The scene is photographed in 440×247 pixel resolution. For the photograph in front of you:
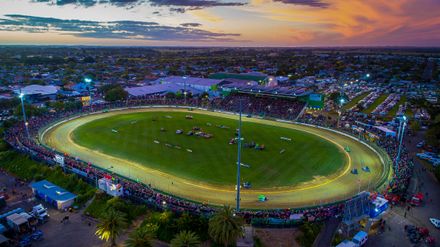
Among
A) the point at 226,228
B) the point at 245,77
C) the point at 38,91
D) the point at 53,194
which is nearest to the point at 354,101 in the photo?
the point at 245,77

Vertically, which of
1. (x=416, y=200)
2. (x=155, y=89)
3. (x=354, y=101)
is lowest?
(x=354, y=101)

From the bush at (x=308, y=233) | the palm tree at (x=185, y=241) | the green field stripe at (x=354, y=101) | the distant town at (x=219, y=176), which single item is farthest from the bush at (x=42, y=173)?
the green field stripe at (x=354, y=101)

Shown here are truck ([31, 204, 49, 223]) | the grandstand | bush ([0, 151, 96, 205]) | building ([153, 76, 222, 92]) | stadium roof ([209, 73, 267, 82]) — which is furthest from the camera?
stadium roof ([209, 73, 267, 82])

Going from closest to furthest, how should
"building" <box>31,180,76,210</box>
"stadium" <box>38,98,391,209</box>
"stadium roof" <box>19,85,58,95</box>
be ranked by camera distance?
"building" <box>31,180,76,210</box>
"stadium" <box>38,98,391,209</box>
"stadium roof" <box>19,85,58,95</box>

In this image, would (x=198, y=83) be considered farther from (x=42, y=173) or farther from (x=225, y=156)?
(x=42, y=173)

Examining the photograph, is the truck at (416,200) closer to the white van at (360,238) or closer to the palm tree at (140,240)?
the white van at (360,238)

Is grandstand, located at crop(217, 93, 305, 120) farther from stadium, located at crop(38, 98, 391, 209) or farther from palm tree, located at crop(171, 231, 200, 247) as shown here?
palm tree, located at crop(171, 231, 200, 247)

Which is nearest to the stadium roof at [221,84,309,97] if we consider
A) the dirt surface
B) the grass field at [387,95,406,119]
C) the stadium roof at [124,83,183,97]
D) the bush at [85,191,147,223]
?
the grass field at [387,95,406,119]

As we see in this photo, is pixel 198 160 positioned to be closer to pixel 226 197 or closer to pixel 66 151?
pixel 226 197
